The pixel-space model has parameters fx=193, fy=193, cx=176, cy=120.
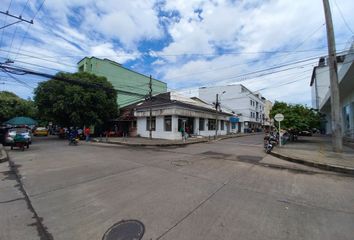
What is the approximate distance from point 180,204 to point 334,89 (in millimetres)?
12327

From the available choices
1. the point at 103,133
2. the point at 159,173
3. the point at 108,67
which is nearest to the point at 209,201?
the point at 159,173

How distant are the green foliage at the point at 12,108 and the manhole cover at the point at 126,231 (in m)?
27.8

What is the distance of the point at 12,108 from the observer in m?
28.5

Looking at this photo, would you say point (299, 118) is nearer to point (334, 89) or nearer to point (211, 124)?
point (334, 89)

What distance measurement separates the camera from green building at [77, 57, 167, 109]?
32281 millimetres

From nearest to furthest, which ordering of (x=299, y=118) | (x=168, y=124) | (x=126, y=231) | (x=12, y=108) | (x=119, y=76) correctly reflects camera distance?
(x=126, y=231) → (x=299, y=118) → (x=168, y=124) → (x=12, y=108) → (x=119, y=76)

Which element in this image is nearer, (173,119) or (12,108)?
(173,119)

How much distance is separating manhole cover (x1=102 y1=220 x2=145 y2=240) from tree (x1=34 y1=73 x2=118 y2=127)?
20.2 metres

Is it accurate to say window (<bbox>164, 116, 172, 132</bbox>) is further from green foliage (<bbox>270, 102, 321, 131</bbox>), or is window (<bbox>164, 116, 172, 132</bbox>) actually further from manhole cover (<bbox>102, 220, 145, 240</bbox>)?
manhole cover (<bbox>102, 220, 145, 240</bbox>)

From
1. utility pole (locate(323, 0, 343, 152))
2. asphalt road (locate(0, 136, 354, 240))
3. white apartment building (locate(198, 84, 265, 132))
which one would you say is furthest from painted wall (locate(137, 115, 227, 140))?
white apartment building (locate(198, 84, 265, 132))

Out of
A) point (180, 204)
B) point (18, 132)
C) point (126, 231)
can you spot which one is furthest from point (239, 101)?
point (126, 231)

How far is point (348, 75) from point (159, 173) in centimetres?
Result: 1445

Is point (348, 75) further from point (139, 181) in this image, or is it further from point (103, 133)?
point (103, 133)

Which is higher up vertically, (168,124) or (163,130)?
(168,124)
